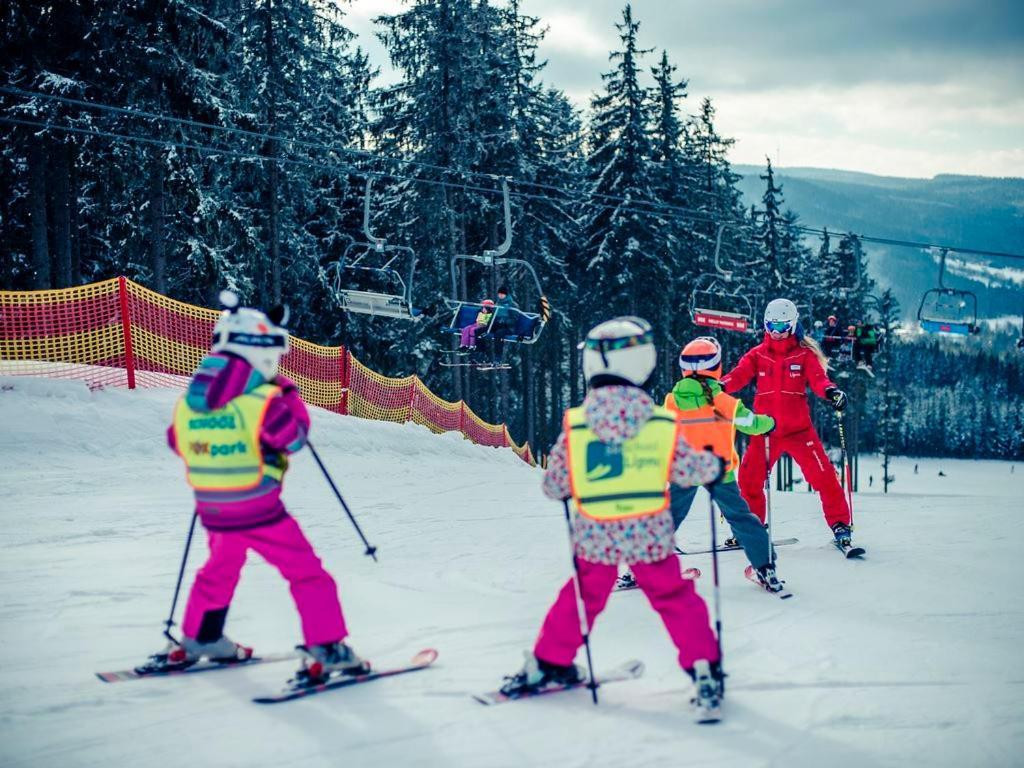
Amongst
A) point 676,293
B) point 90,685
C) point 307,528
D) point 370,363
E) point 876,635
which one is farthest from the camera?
point 676,293

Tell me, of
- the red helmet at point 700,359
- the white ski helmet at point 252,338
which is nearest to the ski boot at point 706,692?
the white ski helmet at point 252,338

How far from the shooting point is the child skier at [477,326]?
16766mm

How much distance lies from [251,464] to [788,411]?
532 centimetres

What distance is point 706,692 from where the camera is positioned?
395 centimetres

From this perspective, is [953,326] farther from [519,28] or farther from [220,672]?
[519,28]

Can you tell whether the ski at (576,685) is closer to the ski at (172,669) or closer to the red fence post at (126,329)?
the ski at (172,669)

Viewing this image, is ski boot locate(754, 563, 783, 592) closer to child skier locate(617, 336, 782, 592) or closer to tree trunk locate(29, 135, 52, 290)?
child skier locate(617, 336, 782, 592)

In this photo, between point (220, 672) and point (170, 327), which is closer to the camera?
point (220, 672)

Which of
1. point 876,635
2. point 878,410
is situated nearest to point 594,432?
point 876,635

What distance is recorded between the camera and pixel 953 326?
61.9 feet

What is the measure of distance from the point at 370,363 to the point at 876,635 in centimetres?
2646

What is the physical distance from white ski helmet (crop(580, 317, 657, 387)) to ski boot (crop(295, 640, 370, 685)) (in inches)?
68.9

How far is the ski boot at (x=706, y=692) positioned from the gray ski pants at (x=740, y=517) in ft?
8.30

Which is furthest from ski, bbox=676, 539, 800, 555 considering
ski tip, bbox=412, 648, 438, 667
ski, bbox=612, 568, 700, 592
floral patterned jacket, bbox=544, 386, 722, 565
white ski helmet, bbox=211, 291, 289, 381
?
white ski helmet, bbox=211, 291, 289, 381
